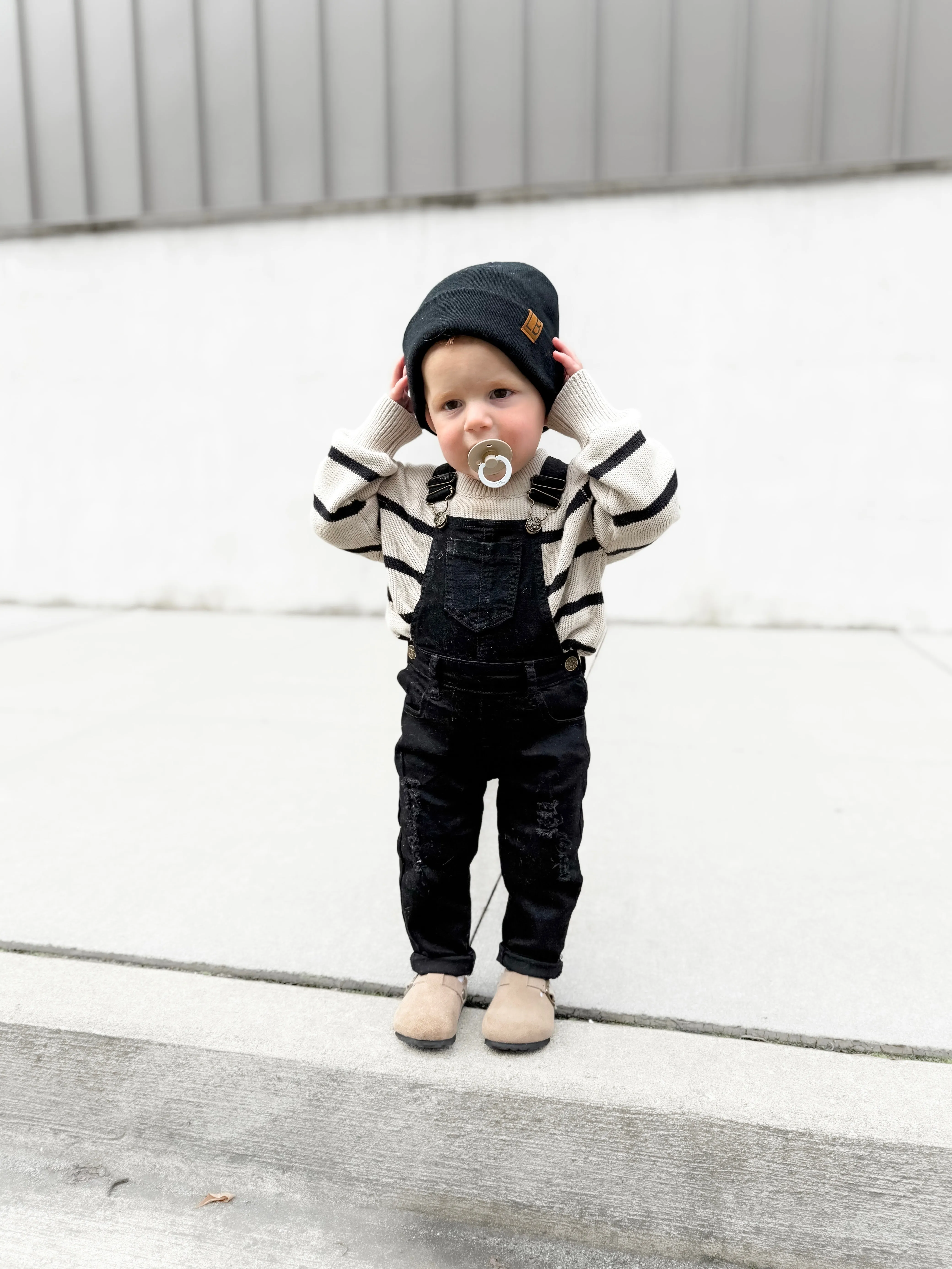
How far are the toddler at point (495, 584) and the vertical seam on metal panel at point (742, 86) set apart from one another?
4.27 m

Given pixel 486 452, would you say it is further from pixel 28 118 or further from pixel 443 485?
pixel 28 118

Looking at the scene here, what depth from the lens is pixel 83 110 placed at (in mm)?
5852

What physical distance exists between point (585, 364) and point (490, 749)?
4255 mm

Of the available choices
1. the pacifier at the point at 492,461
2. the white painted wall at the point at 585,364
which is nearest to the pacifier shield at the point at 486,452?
the pacifier at the point at 492,461

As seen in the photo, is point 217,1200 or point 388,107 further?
point 388,107

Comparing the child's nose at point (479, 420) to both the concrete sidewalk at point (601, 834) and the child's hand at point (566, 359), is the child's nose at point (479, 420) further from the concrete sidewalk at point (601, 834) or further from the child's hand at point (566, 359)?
the concrete sidewalk at point (601, 834)

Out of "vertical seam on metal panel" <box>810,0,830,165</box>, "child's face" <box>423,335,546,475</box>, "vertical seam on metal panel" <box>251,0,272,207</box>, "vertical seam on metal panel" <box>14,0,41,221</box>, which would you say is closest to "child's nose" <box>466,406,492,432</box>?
"child's face" <box>423,335,546,475</box>

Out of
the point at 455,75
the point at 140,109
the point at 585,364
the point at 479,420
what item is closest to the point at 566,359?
the point at 479,420

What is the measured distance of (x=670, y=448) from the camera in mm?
5418

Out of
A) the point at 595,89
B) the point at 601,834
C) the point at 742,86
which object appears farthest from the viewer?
the point at 595,89

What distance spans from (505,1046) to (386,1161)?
9.6 inches

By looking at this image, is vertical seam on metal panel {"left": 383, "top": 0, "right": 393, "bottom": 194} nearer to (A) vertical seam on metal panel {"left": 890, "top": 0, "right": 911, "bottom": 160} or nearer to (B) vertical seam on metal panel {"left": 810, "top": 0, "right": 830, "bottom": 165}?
(B) vertical seam on metal panel {"left": 810, "top": 0, "right": 830, "bottom": 165}

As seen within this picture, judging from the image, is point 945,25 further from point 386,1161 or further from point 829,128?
point 386,1161

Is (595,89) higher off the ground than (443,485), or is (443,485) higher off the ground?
(595,89)
